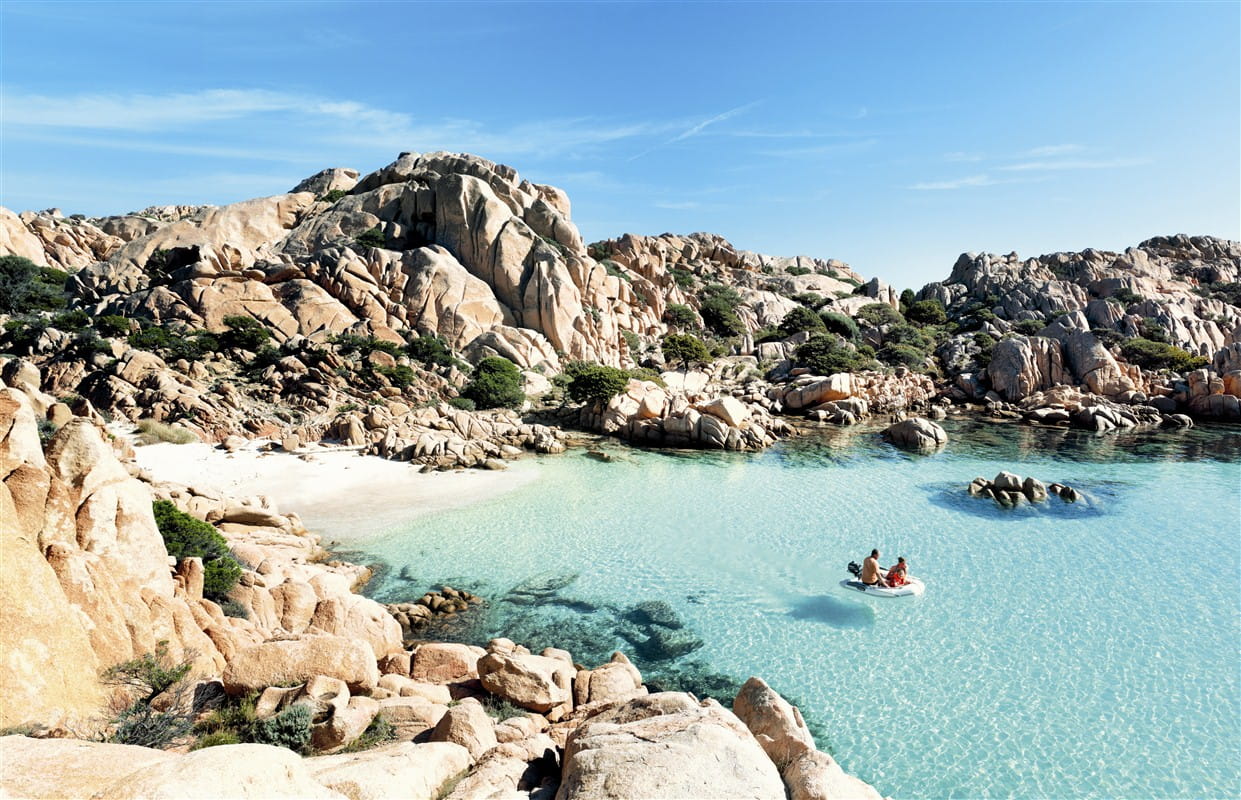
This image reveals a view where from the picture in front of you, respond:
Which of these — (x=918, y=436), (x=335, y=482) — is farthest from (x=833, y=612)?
(x=918, y=436)

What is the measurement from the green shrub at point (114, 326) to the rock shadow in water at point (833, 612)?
152ft

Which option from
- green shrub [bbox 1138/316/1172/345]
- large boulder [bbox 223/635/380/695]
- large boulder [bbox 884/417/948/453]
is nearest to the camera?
large boulder [bbox 223/635/380/695]

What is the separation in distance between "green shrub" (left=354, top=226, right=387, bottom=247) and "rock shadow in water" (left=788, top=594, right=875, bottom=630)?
176ft

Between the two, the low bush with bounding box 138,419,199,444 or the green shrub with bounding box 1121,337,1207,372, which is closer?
the low bush with bounding box 138,419,199,444

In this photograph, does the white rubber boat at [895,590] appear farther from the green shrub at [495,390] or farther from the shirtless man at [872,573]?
the green shrub at [495,390]

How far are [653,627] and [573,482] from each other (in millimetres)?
13377

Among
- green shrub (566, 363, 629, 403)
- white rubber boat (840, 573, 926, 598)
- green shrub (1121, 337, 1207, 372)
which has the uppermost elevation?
green shrub (1121, 337, 1207, 372)

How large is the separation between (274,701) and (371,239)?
55.6 meters

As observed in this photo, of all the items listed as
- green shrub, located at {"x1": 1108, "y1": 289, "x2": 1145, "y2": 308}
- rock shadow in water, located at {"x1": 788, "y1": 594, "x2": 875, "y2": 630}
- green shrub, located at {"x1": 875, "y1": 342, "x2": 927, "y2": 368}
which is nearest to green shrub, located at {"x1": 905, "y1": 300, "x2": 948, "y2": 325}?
green shrub, located at {"x1": 1108, "y1": 289, "x2": 1145, "y2": 308}

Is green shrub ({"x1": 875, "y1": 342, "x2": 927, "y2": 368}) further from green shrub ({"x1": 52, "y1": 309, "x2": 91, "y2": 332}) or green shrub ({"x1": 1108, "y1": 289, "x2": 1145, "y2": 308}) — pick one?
green shrub ({"x1": 52, "y1": 309, "x2": 91, "y2": 332})

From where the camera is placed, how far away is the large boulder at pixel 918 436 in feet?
115

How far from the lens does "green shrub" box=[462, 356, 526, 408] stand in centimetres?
3997

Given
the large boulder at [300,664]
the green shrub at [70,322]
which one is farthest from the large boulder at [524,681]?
the green shrub at [70,322]

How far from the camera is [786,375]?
2251 inches
